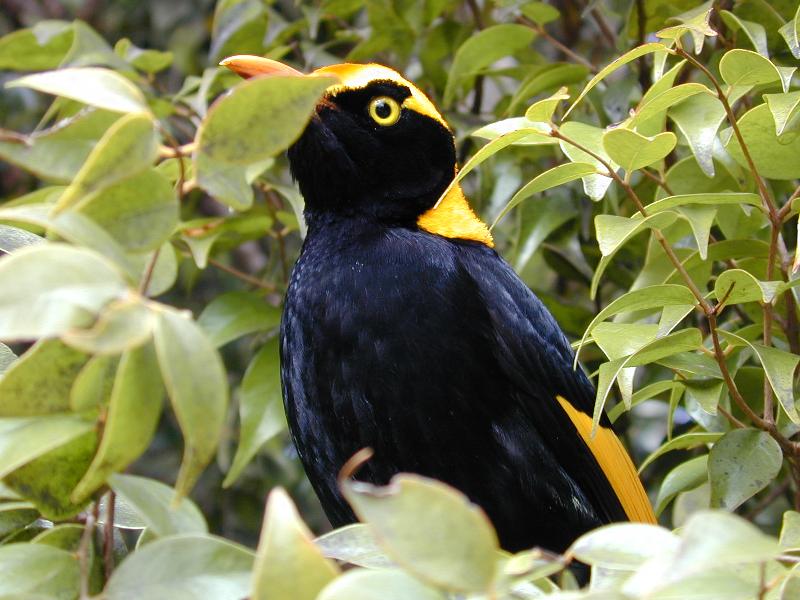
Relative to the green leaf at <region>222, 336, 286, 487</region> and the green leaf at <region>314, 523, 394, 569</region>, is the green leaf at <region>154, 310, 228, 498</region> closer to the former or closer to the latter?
the green leaf at <region>314, 523, 394, 569</region>

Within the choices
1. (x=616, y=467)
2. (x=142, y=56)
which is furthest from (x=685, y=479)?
(x=142, y=56)

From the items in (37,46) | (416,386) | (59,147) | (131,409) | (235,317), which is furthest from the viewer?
(37,46)

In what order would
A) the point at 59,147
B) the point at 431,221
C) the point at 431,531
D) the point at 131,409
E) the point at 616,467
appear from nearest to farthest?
the point at 431,531 < the point at 131,409 < the point at 59,147 < the point at 616,467 < the point at 431,221

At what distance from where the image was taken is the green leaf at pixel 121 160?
2.64 ft

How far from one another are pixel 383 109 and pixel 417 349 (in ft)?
1.61

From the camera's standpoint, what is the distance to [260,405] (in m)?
2.12

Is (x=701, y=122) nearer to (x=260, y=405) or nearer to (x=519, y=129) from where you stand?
(x=519, y=129)

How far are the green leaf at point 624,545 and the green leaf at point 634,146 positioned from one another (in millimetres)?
549

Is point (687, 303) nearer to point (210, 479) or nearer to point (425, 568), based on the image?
point (425, 568)

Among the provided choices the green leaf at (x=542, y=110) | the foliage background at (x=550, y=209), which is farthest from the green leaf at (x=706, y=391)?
the green leaf at (x=542, y=110)

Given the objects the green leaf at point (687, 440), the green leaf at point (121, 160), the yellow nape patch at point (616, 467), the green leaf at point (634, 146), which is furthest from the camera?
the yellow nape patch at point (616, 467)

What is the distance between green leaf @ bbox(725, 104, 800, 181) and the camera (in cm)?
148

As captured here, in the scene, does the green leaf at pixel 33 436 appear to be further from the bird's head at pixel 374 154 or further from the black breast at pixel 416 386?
the bird's head at pixel 374 154

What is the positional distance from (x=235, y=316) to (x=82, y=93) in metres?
1.36
